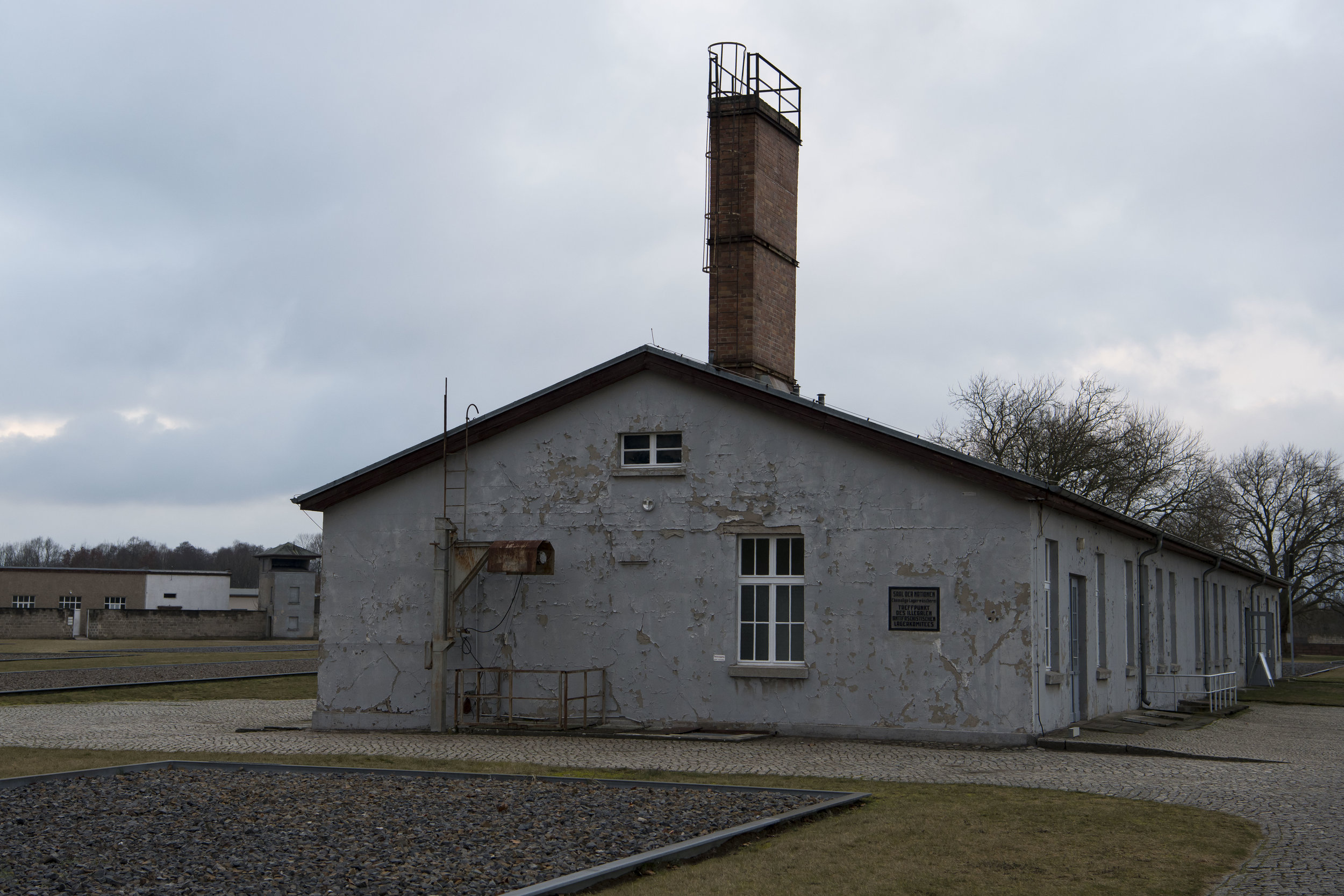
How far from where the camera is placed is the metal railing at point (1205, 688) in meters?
21.8

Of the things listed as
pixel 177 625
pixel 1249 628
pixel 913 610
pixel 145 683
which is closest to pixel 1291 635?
pixel 1249 628

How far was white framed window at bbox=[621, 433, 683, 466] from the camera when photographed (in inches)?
690

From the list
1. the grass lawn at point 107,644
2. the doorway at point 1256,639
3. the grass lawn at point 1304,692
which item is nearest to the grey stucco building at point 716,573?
the grass lawn at point 1304,692

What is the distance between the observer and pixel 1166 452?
141ft

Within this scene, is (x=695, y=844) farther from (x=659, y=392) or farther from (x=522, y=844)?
(x=659, y=392)

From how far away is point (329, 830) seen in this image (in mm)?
8852

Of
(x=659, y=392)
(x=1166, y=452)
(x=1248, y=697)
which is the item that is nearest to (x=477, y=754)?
(x=659, y=392)

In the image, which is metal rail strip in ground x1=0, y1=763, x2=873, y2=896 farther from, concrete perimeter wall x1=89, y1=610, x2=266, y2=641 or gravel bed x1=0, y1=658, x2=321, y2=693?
concrete perimeter wall x1=89, y1=610, x2=266, y2=641

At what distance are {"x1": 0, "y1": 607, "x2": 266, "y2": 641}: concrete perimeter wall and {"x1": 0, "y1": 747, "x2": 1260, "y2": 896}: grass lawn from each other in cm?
5282

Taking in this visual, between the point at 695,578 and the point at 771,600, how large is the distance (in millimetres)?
1095

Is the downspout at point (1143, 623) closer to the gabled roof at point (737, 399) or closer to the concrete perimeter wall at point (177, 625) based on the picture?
the gabled roof at point (737, 399)

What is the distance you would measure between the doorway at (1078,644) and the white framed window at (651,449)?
599 centimetres

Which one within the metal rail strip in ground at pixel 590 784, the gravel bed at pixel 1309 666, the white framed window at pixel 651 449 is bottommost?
the gravel bed at pixel 1309 666

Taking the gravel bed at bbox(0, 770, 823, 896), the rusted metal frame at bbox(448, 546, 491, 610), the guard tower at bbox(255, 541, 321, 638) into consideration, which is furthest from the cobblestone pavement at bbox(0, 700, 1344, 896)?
the guard tower at bbox(255, 541, 321, 638)
